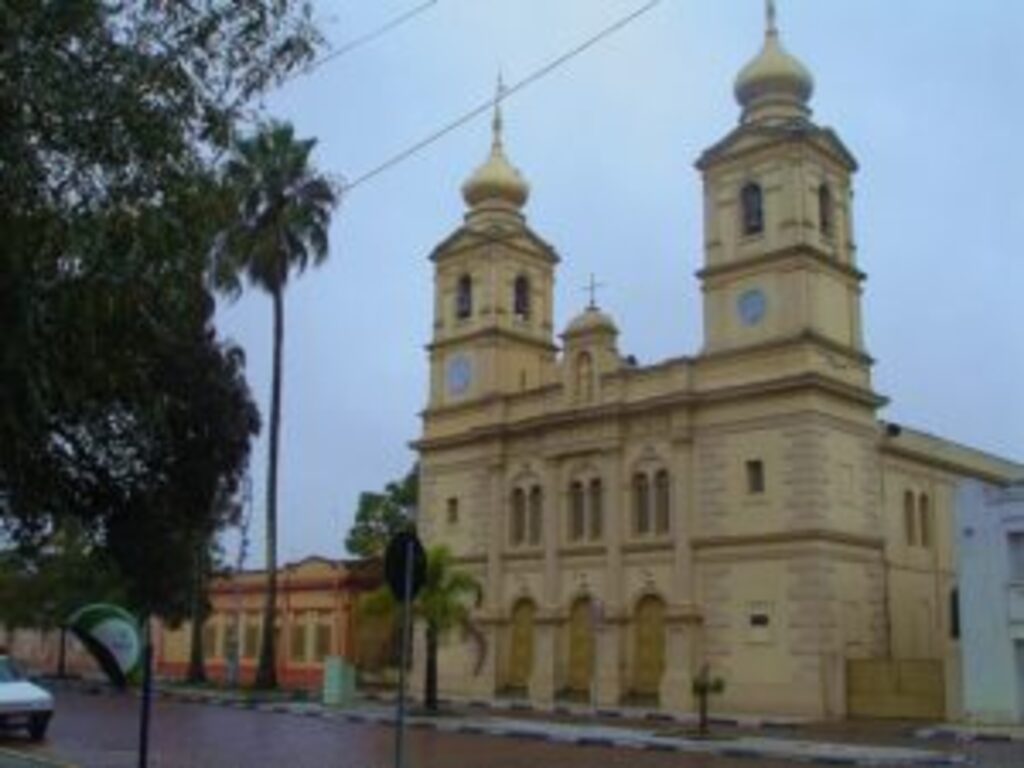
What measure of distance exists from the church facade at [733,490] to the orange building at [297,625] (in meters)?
6.18

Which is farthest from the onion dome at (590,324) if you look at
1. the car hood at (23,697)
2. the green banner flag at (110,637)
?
the green banner flag at (110,637)

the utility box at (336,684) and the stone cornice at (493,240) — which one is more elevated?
the stone cornice at (493,240)

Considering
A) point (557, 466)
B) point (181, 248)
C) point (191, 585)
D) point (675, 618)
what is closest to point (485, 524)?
point (557, 466)

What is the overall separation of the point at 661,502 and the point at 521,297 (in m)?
11.8

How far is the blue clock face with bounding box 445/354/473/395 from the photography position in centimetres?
5295

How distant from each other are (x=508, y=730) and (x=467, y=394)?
2239 cm

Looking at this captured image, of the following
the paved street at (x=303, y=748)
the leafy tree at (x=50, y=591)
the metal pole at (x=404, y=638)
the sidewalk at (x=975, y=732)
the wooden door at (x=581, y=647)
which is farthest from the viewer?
the leafy tree at (x=50, y=591)

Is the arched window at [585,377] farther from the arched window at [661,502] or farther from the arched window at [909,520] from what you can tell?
the arched window at [909,520]

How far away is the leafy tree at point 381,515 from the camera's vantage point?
213 ft

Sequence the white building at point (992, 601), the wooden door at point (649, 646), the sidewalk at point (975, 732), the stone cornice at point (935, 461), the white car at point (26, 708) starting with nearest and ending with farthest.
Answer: the white car at point (26, 708)
the sidewalk at point (975, 732)
the white building at point (992, 601)
the wooden door at point (649, 646)
the stone cornice at point (935, 461)

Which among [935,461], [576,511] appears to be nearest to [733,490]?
[576,511]

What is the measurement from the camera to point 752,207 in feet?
147

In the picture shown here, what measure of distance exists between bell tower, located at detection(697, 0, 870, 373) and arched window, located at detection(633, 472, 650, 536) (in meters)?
4.58

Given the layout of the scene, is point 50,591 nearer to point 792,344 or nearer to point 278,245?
point 278,245
